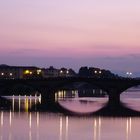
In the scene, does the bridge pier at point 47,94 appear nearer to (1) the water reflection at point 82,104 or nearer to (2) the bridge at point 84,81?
(2) the bridge at point 84,81

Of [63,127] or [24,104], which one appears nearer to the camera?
[63,127]

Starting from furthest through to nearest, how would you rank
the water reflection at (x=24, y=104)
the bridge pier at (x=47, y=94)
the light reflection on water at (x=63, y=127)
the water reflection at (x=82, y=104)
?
the bridge pier at (x=47, y=94) → the water reflection at (x=24, y=104) → the water reflection at (x=82, y=104) → the light reflection on water at (x=63, y=127)

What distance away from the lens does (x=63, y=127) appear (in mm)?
59500

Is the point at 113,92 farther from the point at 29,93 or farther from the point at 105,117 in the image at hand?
the point at 29,93

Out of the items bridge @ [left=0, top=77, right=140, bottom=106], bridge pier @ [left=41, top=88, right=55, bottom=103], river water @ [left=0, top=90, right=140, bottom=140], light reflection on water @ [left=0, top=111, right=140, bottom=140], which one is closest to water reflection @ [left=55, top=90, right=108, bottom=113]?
bridge pier @ [left=41, top=88, right=55, bottom=103]

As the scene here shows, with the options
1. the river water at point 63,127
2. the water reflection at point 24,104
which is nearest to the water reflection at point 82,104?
the water reflection at point 24,104

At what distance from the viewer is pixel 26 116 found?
2820 inches

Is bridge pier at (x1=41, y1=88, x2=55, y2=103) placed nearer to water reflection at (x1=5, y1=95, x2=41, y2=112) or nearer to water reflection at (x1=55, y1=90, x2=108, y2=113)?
water reflection at (x1=5, y1=95, x2=41, y2=112)

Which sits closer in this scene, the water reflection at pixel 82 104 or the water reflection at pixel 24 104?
the water reflection at pixel 82 104

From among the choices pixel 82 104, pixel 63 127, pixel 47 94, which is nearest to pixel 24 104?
pixel 82 104

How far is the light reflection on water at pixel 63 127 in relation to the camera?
171 feet

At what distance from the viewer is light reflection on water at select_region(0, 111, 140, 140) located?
2051 inches

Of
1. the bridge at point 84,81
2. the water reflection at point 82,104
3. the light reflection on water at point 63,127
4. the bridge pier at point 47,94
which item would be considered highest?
the bridge at point 84,81

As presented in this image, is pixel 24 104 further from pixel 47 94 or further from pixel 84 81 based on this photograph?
pixel 84 81
